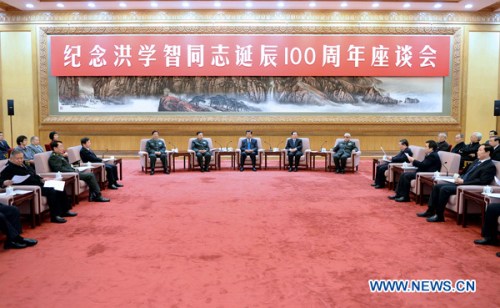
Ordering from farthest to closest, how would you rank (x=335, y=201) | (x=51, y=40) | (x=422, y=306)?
(x=51, y=40) < (x=335, y=201) < (x=422, y=306)

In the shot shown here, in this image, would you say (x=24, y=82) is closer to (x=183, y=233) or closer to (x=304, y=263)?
(x=183, y=233)

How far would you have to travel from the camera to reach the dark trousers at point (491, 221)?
4504 millimetres

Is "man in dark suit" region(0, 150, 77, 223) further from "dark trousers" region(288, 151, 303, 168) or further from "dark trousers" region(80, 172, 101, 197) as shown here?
"dark trousers" region(288, 151, 303, 168)

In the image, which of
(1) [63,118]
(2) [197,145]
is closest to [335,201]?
(2) [197,145]

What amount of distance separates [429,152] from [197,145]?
5.54 meters

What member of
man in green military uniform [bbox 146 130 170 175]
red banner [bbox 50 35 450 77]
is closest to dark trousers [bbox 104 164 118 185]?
man in green military uniform [bbox 146 130 170 175]

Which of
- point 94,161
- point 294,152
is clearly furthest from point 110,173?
point 294,152

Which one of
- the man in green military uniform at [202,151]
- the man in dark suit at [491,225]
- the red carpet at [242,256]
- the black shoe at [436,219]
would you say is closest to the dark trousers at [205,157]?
the man in green military uniform at [202,151]

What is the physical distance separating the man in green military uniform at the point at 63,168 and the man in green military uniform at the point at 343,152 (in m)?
5.43

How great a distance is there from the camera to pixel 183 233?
498 centimetres

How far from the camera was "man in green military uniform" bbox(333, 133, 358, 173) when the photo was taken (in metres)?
10.0

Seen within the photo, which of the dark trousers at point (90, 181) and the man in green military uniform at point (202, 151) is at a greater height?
the man in green military uniform at point (202, 151)

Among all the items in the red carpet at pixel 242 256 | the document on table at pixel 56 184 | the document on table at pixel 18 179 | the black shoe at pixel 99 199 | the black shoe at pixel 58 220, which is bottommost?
the red carpet at pixel 242 256

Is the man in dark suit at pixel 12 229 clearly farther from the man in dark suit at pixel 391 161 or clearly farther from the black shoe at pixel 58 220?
the man in dark suit at pixel 391 161
